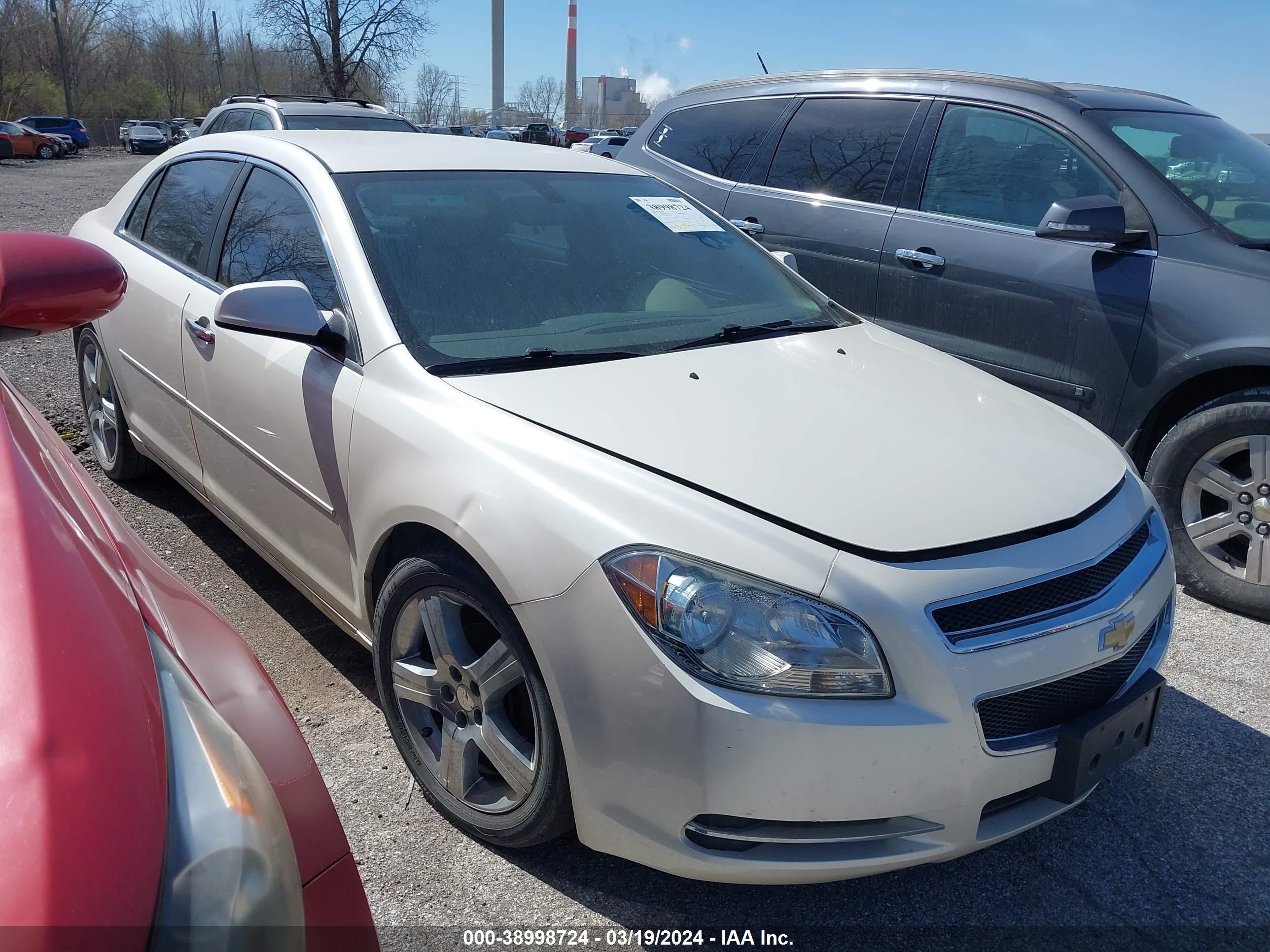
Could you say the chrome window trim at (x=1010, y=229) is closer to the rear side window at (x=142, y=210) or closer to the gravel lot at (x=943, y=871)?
the gravel lot at (x=943, y=871)

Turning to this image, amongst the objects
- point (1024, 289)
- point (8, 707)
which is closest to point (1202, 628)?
point (1024, 289)

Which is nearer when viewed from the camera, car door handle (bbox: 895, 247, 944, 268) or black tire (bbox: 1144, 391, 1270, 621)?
black tire (bbox: 1144, 391, 1270, 621)

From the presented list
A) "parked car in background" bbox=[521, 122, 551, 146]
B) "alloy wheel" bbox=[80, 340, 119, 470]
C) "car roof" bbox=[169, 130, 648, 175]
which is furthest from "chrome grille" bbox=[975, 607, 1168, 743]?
"parked car in background" bbox=[521, 122, 551, 146]

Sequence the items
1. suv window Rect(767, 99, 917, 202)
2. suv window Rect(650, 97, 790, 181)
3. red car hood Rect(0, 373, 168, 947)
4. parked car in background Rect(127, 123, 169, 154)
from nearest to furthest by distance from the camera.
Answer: red car hood Rect(0, 373, 168, 947), suv window Rect(767, 99, 917, 202), suv window Rect(650, 97, 790, 181), parked car in background Rect(127, 123, 169, 154)

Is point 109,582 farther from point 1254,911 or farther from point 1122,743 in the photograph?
point 1254,911

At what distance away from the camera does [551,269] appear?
9.09 feet

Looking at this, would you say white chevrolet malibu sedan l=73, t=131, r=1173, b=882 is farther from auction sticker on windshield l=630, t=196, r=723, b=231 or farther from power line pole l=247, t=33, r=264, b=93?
power line pole l=247, t=33, r=264, b=93

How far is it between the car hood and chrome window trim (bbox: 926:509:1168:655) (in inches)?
4.2

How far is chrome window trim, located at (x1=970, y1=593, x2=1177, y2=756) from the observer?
177cm

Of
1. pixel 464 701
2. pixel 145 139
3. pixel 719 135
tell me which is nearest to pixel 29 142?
pixel 145 139

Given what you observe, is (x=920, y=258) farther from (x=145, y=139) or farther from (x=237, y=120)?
(x=145, y=139)

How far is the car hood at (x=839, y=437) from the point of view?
189 cm

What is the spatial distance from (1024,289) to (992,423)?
6.06 ft

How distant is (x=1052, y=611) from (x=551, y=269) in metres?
1.64
